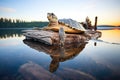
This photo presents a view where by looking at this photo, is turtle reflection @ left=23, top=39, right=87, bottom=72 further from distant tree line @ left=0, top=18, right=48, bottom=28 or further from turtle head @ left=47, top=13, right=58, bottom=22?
distant tree line @ left=0, top=18, right=48, bottom=28

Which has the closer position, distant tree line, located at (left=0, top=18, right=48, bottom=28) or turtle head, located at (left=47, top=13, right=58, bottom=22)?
turtle head, located at (left=47, top=13, right=58, bottom=22)

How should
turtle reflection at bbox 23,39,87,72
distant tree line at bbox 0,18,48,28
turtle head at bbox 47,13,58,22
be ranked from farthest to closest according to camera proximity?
distant tree line at bbox 0,18,48,28
turtle head at bbox 47,13,58,22
turtle reflection at bbox 23,39,87,72

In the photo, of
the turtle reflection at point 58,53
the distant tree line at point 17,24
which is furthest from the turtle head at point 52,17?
the distant tree line at point 17,24

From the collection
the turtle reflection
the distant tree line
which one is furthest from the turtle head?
the distant tree line

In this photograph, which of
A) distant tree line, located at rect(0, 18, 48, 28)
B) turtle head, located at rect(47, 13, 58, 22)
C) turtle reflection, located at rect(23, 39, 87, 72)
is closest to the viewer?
turtle reflection, located at rect(23, 39, 87, 72)

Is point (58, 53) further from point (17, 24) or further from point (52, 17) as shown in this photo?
point (17, 24)

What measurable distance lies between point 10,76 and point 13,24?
74.7m

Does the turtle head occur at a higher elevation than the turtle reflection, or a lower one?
higher

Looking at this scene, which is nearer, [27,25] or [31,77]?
[31,77]

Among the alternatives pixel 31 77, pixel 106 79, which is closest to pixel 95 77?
pixel 106 79

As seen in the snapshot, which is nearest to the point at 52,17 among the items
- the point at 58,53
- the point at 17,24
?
the point at 58,53

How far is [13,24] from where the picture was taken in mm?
71562

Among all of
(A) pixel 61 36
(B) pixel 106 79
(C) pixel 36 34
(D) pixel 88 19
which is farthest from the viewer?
(D) pixel 88 19

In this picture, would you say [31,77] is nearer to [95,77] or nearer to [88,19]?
[95,77]
